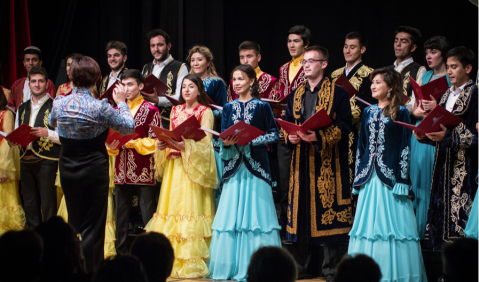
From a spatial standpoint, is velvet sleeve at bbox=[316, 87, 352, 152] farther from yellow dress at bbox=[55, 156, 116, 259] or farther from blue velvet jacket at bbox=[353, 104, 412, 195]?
yellow dress at bbox=[55, 156, 116, 259]

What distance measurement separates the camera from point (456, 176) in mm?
3256

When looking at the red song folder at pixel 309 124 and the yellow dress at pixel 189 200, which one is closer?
the red song folder at pixel 309 124

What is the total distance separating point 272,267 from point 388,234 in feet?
5.65

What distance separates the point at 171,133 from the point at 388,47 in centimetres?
263

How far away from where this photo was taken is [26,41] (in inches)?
232

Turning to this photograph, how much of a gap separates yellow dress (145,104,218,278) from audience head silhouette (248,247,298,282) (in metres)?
1.99

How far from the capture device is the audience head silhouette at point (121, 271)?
1712 mm

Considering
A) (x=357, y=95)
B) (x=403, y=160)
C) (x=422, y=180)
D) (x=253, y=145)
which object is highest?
(x=357, y=95)

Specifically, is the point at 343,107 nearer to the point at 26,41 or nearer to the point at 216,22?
the point at 216,22

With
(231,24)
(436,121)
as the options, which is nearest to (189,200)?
(436,121)

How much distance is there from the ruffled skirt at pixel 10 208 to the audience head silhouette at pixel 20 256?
9.85 feet

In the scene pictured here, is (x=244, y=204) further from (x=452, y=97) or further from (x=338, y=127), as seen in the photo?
(x=452, y=97)

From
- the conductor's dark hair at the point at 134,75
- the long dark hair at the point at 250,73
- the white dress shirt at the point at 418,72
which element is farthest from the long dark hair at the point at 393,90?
the conductor's dark hair at the point at 134,75

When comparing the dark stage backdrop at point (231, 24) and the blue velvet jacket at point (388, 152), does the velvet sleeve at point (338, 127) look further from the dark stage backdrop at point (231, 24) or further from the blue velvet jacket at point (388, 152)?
the dark stage backdrop at point (231, 24)
